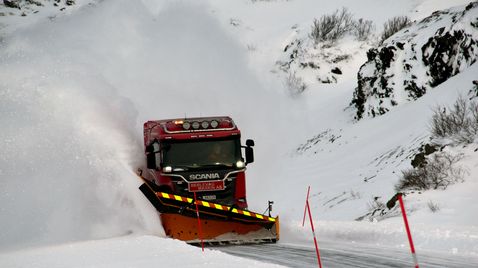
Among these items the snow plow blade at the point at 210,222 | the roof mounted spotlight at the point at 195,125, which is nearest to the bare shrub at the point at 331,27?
the roof mounted spotlight at the point at 195,125

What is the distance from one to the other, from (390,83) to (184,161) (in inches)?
794

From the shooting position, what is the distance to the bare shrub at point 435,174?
15.6 metres

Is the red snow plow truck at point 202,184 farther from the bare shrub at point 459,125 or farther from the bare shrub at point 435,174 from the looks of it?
the bare shrub at point 459,125

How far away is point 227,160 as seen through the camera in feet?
43.9

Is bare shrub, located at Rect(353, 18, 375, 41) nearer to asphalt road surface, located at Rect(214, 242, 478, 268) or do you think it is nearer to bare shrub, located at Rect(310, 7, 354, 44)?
bare shrub, located at Rect(310, 7, 354, 44)

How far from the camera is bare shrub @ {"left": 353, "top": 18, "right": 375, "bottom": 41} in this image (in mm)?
49219

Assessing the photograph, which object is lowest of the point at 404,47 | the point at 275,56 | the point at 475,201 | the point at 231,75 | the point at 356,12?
the point at 475,201

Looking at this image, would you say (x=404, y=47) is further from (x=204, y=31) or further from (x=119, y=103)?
(x=119, y=103)

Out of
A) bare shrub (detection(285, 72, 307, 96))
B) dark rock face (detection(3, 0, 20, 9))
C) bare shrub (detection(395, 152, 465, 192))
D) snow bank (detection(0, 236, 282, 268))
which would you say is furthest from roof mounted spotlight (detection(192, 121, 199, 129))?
dark rock face (detection(3, 0, 20, 9))

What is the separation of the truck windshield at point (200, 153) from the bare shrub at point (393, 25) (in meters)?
34.4

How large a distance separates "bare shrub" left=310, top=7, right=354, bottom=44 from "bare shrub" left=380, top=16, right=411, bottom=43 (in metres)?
3.53

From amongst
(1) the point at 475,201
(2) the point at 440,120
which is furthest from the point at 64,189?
(2) the point at 440,120

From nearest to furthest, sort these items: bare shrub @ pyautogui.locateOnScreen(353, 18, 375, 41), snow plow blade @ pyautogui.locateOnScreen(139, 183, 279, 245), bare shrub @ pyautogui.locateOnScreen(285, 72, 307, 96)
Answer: snow plow blade @ pyautogui.locateOnScreen(139, 183, 279, 245) → bare shrub @ pyautogui.locateOnScreen(285, 72, 307, 96) → bare shrub @ pyautogui.locateOnScreen(353, 18, 375, 41)

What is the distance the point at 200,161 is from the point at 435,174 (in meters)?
6.53
